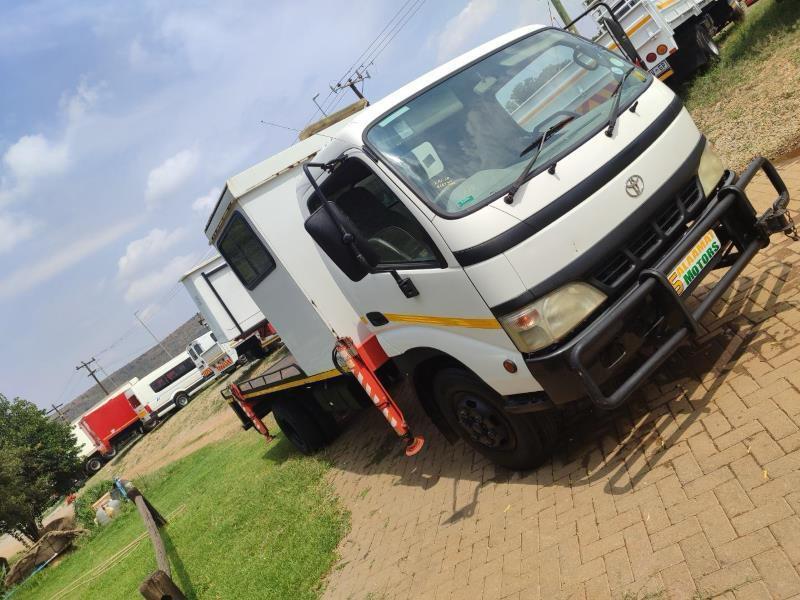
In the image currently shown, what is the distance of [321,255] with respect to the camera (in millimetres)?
5109

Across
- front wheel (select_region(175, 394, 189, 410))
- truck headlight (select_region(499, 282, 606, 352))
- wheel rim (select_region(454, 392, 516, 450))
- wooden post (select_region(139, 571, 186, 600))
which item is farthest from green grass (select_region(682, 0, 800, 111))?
front wheel (select_region(175, 394, 189, 410))

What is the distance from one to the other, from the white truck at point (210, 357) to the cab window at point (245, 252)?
858 inches

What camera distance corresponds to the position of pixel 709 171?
383cm

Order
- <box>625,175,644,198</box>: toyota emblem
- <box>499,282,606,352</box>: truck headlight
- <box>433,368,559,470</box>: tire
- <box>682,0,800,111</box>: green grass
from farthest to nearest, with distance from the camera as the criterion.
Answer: <box>682,0,800,111</box>: green grass → <box>433,368,559,470</box>: tire → <box>625,175,644,198</box>: toyota emblem → <box>499,282,606,352</box>: truck headlight

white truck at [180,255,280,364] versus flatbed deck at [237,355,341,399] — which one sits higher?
white truck at [180,255,280,364]

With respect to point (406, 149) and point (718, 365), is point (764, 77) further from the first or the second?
point (406, 149)

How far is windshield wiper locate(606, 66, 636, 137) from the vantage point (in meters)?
3.44

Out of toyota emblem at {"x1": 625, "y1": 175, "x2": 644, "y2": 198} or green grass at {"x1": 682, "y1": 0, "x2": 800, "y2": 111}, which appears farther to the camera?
green grass at {"x1": 682, "y1": 0, "x2": 800, "y2": 111}

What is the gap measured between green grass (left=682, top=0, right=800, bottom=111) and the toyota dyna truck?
239 inches

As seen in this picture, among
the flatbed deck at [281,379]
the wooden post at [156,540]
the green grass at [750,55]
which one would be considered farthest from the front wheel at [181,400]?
the green grass at [750,55]

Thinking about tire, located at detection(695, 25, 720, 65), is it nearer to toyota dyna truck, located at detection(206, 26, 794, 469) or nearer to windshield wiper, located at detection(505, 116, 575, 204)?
toyota dyna truck, located at detection(206, 26, 794, 469)

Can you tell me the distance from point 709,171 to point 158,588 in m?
5.18

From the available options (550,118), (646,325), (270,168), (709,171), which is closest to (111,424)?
(270,168)

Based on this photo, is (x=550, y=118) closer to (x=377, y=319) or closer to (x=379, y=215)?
(x=379, y=215)
